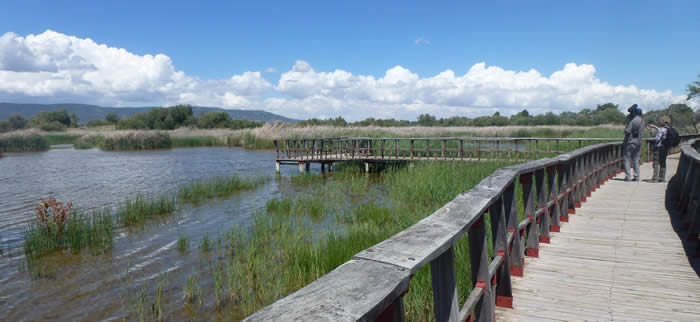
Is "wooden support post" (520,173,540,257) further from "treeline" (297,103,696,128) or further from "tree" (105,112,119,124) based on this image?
"tree" (105,112,119,124)

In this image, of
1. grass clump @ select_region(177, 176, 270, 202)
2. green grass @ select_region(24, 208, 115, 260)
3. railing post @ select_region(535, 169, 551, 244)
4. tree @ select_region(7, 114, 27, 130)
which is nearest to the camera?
railing post @ select_region(535, 169, 551, 244)

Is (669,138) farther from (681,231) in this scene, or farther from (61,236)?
(61,236)

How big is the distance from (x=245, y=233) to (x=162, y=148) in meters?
35.0

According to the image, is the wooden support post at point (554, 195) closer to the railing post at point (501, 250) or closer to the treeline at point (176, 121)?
the railing post at point (501, 250)

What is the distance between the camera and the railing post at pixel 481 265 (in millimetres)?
2570

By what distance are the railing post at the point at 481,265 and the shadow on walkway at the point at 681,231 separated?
2.74 metres

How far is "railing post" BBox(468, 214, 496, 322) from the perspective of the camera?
8.43ft

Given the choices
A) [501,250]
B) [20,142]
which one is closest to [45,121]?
[20,142]

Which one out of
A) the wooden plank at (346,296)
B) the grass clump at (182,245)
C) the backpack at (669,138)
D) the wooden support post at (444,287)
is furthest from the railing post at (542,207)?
the backpack at (669,138)

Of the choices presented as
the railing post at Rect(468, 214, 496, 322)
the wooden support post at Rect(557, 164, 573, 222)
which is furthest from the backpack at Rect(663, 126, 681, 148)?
the railing post at Rect(468, 214, 496, 322)

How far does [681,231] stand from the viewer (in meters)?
5.49

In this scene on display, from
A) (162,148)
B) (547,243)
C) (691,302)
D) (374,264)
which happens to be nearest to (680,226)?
(547,243)

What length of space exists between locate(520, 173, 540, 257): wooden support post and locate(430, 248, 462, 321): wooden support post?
8.85 ft

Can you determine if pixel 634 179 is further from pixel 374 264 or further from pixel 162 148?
pixel 162 148
